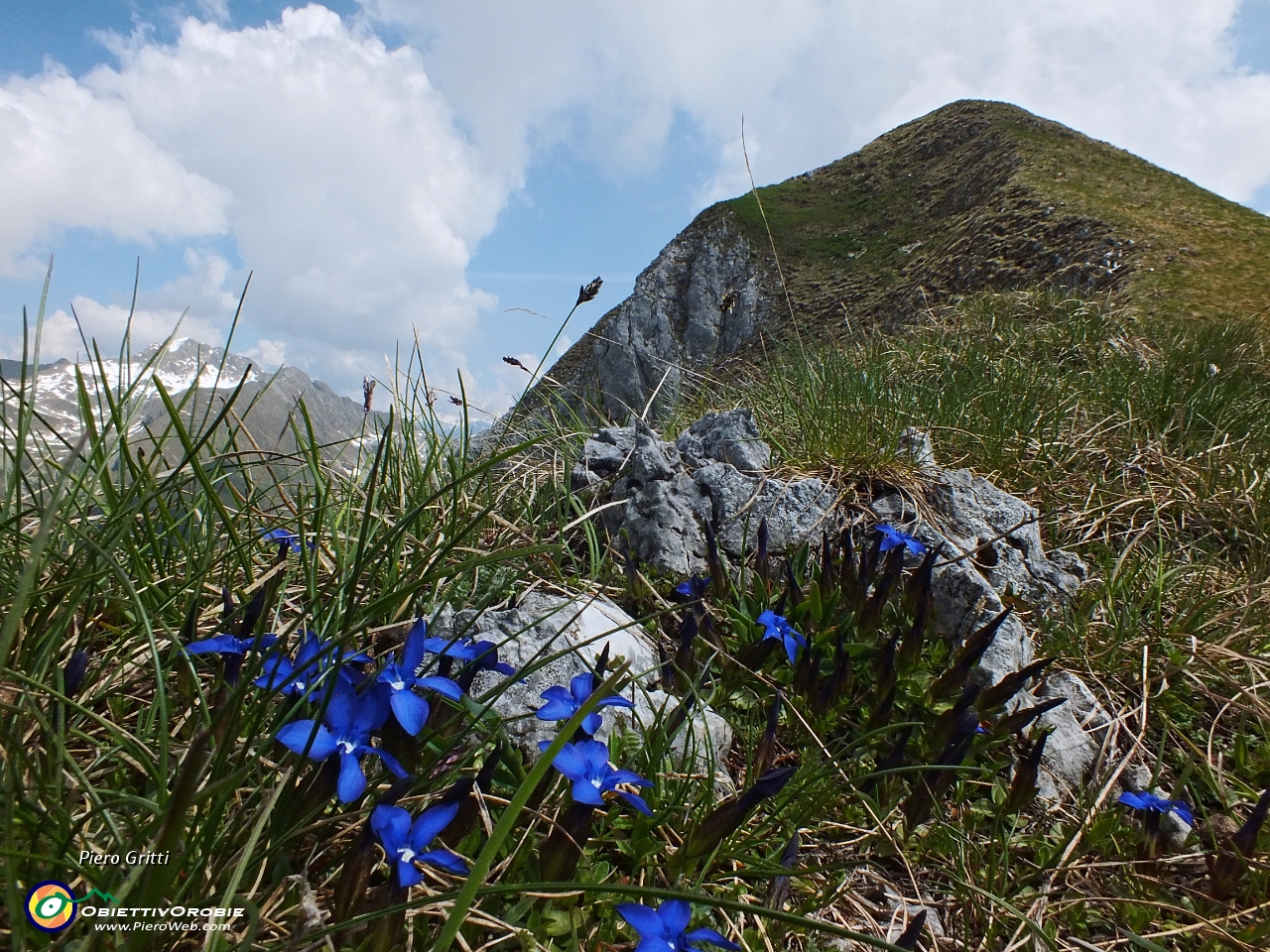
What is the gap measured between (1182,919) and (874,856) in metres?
0.71

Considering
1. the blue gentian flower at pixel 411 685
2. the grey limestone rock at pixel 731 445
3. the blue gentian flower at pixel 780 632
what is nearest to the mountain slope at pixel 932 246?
the grey limestone rock at pixel 731 445

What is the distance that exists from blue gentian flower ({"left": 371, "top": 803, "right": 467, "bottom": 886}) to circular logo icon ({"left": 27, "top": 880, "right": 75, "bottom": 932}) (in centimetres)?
44

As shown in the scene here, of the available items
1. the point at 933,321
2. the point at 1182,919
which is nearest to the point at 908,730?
the point at 1182,919

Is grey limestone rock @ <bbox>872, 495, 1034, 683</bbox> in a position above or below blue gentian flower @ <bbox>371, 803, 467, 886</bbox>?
below

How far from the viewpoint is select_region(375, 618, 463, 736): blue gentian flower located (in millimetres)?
1260

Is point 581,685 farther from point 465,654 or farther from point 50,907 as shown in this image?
point 50,907

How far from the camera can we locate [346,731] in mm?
1227

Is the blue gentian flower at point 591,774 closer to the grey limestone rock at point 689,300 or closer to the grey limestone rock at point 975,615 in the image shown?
the grey limestone rock at point 975,615

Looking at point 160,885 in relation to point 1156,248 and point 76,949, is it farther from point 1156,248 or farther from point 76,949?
point 1156,248

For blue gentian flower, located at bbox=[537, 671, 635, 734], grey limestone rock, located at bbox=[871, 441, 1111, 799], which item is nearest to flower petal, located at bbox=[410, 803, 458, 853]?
blue gentian flower, located at bbox=[537, 671, 635, 734]

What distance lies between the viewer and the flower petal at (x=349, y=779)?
44.4 inches

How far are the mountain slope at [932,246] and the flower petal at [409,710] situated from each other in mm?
4773

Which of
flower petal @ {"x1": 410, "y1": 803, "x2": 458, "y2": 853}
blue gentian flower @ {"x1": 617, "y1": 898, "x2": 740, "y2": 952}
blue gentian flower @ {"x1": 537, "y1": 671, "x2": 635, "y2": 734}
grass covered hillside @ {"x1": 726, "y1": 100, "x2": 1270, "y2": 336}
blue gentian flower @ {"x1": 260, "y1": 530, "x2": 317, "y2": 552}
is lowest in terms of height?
blue gentian flower @ {"x1": 617, "y1": 898, "x2": 740, "y2": 952}

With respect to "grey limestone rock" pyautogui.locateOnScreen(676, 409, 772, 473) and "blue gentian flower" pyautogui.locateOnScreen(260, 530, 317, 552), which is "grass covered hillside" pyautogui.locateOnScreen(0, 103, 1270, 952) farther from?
"grey limestone rock" pyautogui.locateOnScreen(676, 409, 772, 473)
